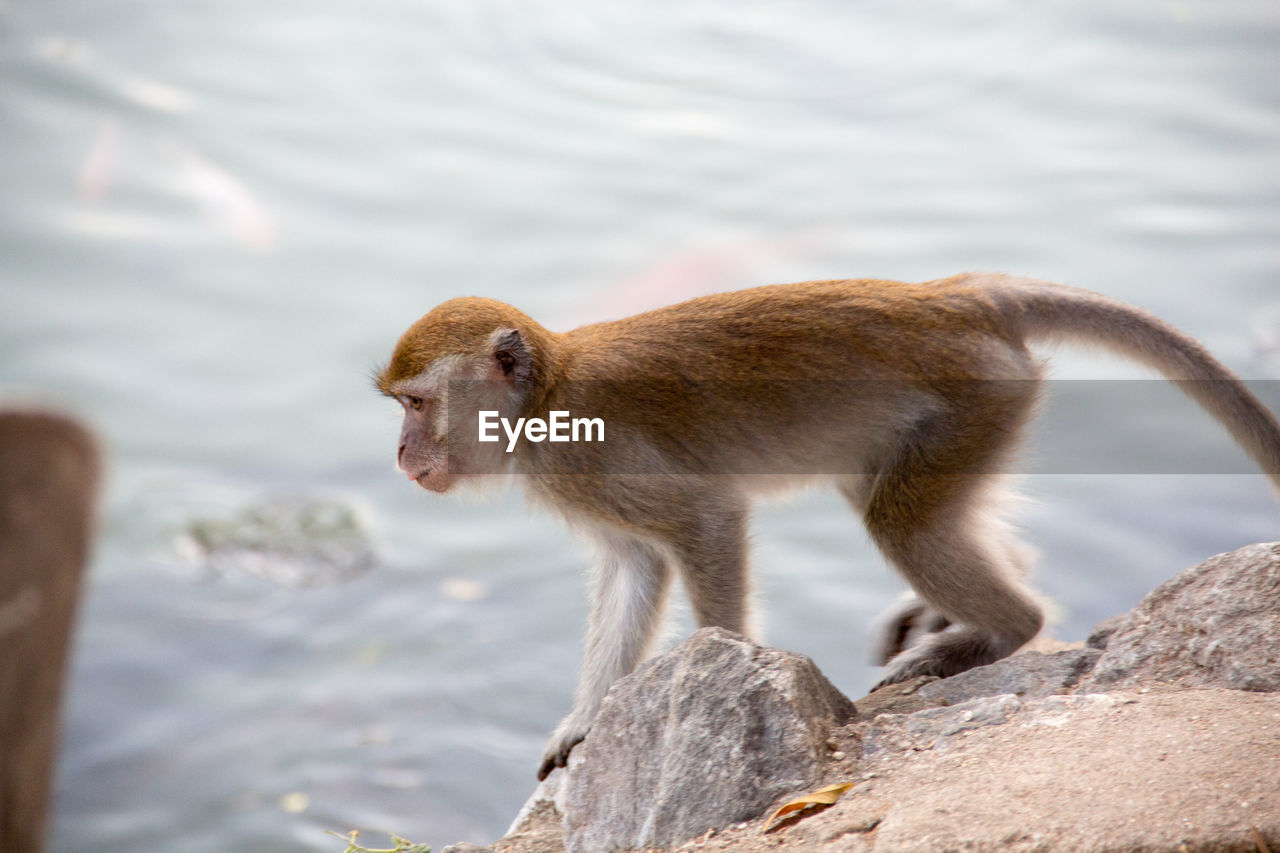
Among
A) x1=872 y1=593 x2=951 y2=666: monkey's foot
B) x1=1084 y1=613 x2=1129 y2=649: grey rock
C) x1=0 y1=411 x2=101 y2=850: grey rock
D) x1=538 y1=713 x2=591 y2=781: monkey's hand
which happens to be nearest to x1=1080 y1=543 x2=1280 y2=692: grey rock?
x1=1084 y1=613 x2=1129 y2=649: grey rock

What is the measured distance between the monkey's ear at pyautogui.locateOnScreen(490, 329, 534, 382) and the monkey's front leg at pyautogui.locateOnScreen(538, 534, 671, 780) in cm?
66

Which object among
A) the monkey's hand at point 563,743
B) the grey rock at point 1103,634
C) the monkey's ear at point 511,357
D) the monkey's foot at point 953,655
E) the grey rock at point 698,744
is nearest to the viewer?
the grey rock at point 698,744

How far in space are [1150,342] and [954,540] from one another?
90cm

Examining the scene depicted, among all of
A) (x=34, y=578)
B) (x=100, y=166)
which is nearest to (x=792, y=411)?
(x=34, y=578)

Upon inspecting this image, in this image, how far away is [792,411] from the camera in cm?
406

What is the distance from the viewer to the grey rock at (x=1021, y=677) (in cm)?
356

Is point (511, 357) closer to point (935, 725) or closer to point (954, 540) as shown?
point (954, 540)

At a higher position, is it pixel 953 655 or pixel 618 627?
pixel 618 627

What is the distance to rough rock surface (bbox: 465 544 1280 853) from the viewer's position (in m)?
2.55

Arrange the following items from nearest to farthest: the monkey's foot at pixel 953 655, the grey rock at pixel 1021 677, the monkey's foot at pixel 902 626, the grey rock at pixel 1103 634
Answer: the grey rock at pixel 1021 677
the grey rock at pixel 1103 634
the monkey's foot at pixel 953 655
the monkey's foot at pixel 902 626

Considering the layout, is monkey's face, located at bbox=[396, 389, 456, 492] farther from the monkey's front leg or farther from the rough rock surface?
the rough rock surface

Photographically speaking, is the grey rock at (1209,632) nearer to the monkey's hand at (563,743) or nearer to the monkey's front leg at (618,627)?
the monkey's front leg at (618,627)

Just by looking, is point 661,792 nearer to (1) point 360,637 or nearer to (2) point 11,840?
(2) point 11,840

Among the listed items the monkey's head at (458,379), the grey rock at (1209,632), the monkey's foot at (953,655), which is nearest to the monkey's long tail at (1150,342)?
the grey rock at (1209,632)
